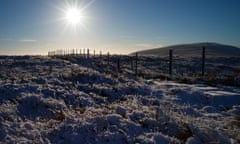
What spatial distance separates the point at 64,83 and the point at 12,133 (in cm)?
543

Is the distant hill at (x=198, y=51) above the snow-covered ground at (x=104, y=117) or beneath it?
above

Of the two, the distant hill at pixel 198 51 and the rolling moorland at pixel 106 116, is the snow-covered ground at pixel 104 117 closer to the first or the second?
the rolling moorland at pixel 106 116

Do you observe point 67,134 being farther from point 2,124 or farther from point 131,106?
point 131,106

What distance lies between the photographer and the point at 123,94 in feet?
35.4

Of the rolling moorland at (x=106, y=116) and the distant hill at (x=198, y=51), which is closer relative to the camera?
the rolling moorland at (x=106, y=116)

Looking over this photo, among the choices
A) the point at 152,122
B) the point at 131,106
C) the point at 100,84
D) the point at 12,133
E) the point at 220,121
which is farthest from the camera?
the point at 100,84

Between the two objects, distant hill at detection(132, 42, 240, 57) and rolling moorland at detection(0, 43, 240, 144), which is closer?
rolling moorland at detection(0, 43, 240, 144)

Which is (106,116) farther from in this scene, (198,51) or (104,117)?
(198,51)

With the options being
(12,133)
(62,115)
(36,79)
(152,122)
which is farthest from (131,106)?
(36,79)

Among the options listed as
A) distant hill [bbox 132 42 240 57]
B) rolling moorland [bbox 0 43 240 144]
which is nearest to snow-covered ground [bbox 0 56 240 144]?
rolling moorland [bbox 0 43 240 144]

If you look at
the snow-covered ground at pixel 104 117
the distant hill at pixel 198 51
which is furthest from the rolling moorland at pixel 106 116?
the distant hill at pixel 198 51

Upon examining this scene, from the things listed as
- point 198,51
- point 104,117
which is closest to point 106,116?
point 104,117

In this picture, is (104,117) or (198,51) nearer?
(104,117)

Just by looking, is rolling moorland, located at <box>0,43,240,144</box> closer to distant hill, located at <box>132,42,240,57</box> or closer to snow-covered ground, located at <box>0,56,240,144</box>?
snow-covered ground, located at <box>0,56,240,144</box>
